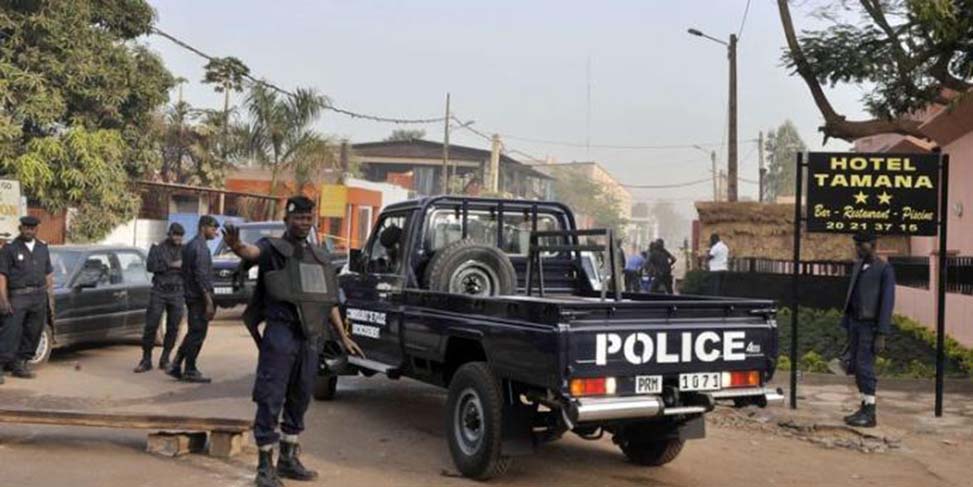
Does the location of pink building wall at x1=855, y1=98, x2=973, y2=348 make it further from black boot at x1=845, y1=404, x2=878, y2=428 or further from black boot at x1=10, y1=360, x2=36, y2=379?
black boot at x1=10, y1=360, x2=36, y2=379

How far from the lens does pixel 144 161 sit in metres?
23.8

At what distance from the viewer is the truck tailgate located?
18.0ft

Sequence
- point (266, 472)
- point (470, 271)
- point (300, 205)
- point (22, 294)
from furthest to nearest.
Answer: point (22, 294), point (470, 271), point (300, 205), point (266, 472)

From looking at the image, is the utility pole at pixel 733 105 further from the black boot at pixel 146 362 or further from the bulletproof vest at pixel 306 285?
the bulletproof vest at pixel 306 285

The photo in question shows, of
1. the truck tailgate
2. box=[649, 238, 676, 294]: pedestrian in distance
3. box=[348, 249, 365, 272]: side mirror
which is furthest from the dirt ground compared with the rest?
box=[649, 238, 676, 294]: pedestrian in distance

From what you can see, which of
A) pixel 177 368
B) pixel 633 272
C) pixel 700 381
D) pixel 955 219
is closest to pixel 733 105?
pixel 633 272

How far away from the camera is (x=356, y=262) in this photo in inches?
338

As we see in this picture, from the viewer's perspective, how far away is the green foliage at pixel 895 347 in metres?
11.4

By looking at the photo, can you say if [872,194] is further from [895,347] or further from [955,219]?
[955,219]

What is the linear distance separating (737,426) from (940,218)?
2.87 m

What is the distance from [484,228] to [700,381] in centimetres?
289

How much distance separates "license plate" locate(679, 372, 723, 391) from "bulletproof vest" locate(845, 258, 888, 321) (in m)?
2.96

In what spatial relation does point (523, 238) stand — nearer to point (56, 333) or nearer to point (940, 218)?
point (940, 218)

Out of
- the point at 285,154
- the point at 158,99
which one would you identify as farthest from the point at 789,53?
the point at 285,154
